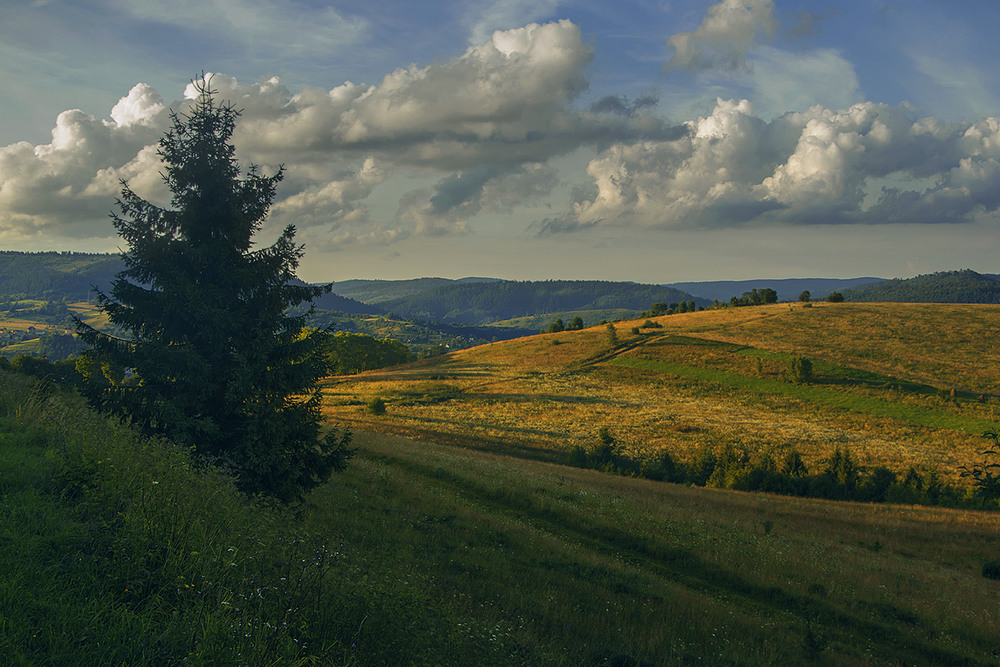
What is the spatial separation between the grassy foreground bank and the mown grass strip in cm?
5252

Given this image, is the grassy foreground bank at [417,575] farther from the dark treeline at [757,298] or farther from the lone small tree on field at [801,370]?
the dark treeline at [757,298]

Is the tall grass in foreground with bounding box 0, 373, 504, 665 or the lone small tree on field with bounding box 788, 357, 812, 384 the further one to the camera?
the lone small tree on field with bounding box 788, 357, 812, 384

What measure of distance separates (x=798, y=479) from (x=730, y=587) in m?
28.5

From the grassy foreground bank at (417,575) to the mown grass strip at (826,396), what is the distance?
52521 millimetres

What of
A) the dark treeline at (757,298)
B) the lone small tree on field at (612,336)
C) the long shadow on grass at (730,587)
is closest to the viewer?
the long shadow on grass at (730,587)

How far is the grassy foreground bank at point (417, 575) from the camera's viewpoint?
4.47 m

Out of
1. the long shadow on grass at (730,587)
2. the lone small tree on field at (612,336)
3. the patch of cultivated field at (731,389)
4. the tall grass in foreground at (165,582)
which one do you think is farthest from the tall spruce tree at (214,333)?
the lone small tree on field at (612,336)

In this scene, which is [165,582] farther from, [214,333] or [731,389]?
[731,389]

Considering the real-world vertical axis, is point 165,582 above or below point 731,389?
above

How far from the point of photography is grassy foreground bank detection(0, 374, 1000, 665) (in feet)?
14.7

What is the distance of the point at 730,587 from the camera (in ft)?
44.3

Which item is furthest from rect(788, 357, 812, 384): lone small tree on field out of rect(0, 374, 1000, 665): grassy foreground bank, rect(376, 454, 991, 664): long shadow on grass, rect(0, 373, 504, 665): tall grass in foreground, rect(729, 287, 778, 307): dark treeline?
rect(0, 373, 504, 665): tall grass in foreground

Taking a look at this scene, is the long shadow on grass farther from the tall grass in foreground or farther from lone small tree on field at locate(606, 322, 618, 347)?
lone small tree on field at locate(606, 322, 618, 347)

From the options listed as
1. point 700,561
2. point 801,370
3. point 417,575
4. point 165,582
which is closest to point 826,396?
point 801,370
